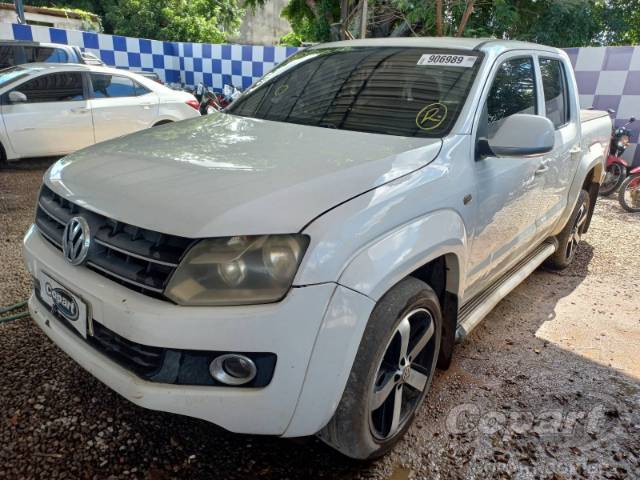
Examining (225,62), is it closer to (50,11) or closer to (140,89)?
(140,89)

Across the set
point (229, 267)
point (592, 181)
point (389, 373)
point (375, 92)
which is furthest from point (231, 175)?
point (592, 181)

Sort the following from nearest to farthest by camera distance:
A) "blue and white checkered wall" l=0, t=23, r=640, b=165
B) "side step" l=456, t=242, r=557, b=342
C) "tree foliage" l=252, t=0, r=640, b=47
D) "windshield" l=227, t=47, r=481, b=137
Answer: "windshield" l=227, t=47, r=481, b=137
"side step" l=456, t=242, r=557, b=342
"blue and white checkered wall" l=0, t=23, r=640, b=165
"tree foliage" l=252, t=0, r=640, b=47

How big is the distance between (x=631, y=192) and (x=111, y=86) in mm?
6368

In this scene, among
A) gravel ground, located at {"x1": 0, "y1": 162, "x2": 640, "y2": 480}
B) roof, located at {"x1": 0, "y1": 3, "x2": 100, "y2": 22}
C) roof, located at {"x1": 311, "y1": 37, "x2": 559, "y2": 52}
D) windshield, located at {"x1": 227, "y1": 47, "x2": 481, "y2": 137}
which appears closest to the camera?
gravel ground, located at {"x1": 0, "y1": 162, "x2": 640, "y2": 480}

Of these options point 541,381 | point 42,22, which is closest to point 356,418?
point 541,381

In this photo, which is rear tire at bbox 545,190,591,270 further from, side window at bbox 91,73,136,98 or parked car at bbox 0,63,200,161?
side window at bbox 91,73,136,98

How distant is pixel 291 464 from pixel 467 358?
119cm

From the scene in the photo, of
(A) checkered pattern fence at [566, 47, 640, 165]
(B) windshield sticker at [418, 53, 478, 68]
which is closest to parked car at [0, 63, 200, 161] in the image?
(B) windshield sticker at [418, 53, 478, 68]

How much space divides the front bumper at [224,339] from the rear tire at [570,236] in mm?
2887

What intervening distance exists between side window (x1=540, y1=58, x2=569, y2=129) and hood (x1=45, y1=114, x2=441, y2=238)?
1.36 m

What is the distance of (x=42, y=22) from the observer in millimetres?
14383

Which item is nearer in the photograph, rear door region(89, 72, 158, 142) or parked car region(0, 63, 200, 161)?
parked car region(0, 63, 200, 161)

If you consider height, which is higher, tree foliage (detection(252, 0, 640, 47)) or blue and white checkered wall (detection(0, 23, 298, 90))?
tree foliage (detection(252, 0, 640, 47))

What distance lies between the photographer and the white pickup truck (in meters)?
1.37
